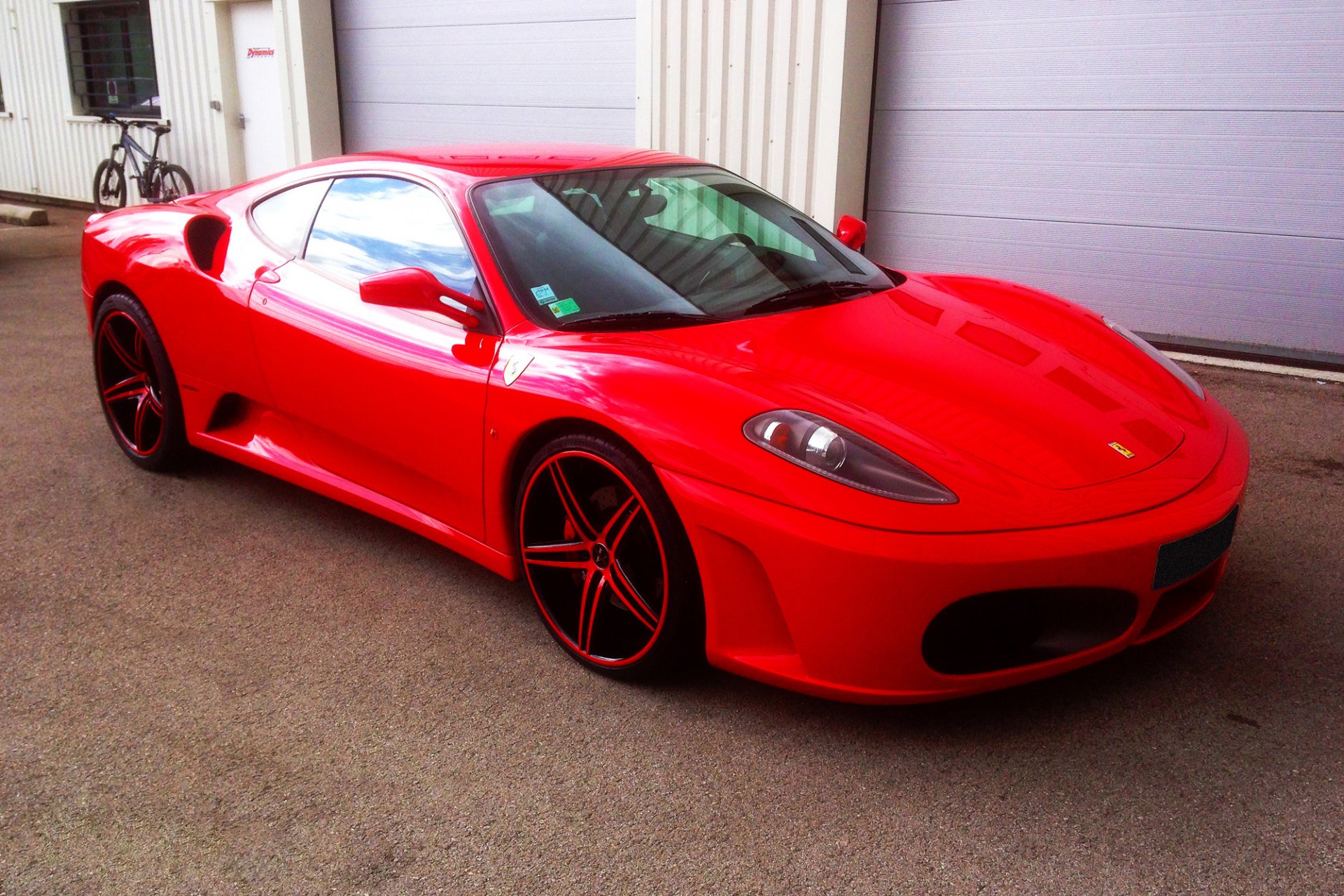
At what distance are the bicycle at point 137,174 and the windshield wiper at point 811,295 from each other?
34.4 ft

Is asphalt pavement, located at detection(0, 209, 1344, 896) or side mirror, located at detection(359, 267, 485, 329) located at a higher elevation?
side mirror, located at detection(359, 267, 485, 329)

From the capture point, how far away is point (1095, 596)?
2.43 meters

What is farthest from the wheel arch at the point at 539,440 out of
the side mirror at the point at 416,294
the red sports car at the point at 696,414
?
the side mirror at the point at 416,294

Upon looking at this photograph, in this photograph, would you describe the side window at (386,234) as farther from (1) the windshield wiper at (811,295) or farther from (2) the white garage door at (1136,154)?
(2) the white garage door at (1136,154)

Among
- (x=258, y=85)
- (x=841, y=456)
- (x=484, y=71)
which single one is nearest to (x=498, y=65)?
(x=484, y=71)

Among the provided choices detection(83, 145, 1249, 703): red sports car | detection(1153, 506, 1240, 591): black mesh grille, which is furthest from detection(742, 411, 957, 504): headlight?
detection(1153, 506, 1240, 591): black mesh grille

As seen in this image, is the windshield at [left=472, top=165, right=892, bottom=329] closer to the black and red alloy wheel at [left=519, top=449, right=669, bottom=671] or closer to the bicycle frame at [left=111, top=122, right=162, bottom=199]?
the black and red alloy wheel at [left=519, top=449, right=669, bottom=671]

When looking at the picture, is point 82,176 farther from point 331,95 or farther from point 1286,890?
point 1286,890

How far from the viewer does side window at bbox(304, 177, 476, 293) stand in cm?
322

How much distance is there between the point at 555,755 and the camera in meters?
2.57

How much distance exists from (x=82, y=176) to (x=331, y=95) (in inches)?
203

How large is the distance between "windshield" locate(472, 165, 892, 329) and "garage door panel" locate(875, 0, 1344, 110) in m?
3.57

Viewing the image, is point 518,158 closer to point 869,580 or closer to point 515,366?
point 515,366

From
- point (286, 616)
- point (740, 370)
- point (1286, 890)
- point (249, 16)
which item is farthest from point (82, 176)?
point (1286, 890)
